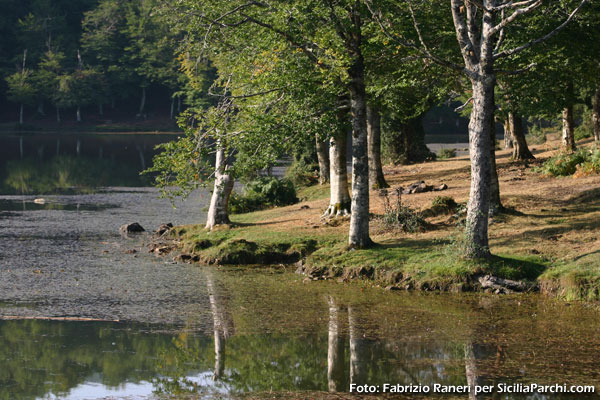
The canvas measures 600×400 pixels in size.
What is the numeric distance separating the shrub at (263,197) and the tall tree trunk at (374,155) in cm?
382

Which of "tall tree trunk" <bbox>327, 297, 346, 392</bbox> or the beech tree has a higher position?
the beech tree

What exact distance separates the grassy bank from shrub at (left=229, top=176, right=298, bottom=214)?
4100 millimetres

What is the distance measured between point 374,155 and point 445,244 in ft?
42.5

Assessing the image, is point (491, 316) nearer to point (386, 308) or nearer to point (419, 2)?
point (386, 308)

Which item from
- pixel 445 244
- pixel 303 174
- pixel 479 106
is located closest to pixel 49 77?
pixel 303 174

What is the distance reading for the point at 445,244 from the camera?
19.9m

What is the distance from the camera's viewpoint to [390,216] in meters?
23.0

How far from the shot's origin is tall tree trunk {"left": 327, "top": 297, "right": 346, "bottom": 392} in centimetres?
1183

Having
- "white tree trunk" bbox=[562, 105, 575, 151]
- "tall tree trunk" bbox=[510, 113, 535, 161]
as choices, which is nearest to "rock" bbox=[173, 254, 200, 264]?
"tall tree trunk" bbox=[510, 113, 535, 161]

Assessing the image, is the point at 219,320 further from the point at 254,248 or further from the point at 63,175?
the point at 63,175

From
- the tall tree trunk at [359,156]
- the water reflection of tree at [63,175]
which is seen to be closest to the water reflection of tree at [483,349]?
the tall tree trunk at [359,156]

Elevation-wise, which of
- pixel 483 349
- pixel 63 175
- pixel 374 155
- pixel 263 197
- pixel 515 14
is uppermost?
pixel 515 14

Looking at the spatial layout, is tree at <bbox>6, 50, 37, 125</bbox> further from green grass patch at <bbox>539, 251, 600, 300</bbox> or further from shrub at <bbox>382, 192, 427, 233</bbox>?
green grass patch at <bbox>539, 251, 600, 300</bbox>

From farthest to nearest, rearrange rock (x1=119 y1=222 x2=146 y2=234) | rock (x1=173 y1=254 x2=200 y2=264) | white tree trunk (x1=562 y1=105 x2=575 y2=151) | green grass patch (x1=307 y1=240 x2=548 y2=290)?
white tree trunk (x1=562 y1=105 x2=575 y2=151), rock (x1=119 y1=222 x2=146 y2=234), rock (x1=173 y1=254 x2=200 y2=264), green grass patch (x1=307 y1=240 x2=548 y2=290)
